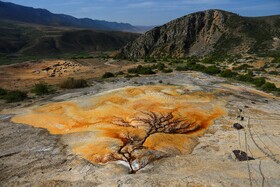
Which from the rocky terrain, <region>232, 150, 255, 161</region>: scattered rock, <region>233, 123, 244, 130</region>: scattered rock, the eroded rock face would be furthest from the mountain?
<region>232, 150, 255, 161</region>: scattered rock

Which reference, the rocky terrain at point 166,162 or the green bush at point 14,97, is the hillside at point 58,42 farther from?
the rocky terrain at point 166,162

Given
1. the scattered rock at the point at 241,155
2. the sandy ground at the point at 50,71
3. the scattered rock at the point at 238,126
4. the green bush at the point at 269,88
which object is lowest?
the sandy ground at the point at 50,71

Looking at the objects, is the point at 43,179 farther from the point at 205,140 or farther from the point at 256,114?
the point at 256,114

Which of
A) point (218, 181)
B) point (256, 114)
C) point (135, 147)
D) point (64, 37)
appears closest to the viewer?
point (218, 181)

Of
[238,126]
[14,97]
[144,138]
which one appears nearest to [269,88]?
[238,126]

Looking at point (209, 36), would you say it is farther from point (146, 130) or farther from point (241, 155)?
point (241, 155)

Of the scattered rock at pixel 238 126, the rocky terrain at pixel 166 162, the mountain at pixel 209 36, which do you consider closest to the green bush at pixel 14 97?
the rocky terrain at pixel 166 162

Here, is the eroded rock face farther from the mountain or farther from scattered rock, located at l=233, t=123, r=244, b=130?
the mountain

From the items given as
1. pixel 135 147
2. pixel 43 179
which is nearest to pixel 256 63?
pixel 135 147
